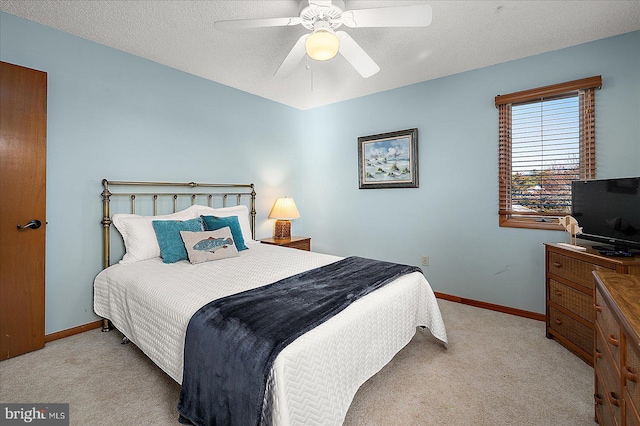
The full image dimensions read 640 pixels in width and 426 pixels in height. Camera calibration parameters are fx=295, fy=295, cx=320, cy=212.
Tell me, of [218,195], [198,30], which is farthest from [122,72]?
[218,195]

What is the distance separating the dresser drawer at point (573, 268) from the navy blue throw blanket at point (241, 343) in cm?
158

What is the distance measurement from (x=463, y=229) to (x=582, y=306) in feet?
4.23

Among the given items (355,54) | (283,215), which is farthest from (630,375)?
(283,215)

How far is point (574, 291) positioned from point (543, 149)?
4.52 feet

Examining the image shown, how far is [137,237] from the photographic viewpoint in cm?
259

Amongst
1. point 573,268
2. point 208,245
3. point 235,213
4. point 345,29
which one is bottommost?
point 573,268

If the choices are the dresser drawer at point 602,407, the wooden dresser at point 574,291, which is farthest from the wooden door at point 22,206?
the wooden dresser at point 574,291

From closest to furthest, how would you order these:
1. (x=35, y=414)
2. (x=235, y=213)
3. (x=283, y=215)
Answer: (x=35, y=414) < (x=235, y=213) < (x=283, y=215)

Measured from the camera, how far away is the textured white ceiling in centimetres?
207

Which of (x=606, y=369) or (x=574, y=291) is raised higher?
(x=574, y=291)

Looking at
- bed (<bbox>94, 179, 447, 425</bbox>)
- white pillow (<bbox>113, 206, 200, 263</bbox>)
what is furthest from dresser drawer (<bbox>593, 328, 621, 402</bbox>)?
white pillow (<bbox>113, 206, 200, 263</bbox>)

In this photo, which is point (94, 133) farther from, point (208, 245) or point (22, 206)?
point (208, 245)

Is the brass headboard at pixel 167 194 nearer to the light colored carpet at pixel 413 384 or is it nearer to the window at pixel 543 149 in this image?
the light colored carpet at pixel 413 384

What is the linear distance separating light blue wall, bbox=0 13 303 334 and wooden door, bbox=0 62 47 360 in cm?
14
